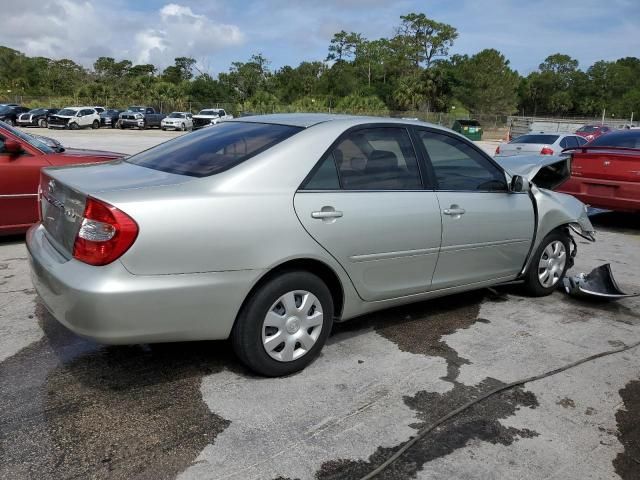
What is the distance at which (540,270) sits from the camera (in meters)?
5.20

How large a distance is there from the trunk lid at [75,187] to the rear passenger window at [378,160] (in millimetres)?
997

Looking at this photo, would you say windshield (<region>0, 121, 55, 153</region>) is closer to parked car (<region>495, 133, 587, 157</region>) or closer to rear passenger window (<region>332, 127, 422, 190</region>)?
rear passenger window (<region>332, 127, 422, 190</region>)

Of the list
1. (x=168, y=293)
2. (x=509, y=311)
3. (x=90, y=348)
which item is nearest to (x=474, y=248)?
(x=509, y=311)

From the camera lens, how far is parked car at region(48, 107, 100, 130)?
3891cm

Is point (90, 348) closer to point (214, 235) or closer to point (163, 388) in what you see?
point (163, 388)

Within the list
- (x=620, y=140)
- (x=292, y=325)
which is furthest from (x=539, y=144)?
(x=292, y=325)

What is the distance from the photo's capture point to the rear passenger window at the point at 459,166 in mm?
4227

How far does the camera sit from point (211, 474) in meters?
2.56

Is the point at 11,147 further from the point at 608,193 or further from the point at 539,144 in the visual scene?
the point at 539,144

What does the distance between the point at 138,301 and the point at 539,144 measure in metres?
13.7

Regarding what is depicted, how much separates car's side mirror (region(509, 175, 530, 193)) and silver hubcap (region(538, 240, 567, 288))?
0.79m

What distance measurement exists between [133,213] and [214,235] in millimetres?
419

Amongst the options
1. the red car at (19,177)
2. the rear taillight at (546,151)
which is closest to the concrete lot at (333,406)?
the red car at (19,177)

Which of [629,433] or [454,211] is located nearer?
[629,433]
